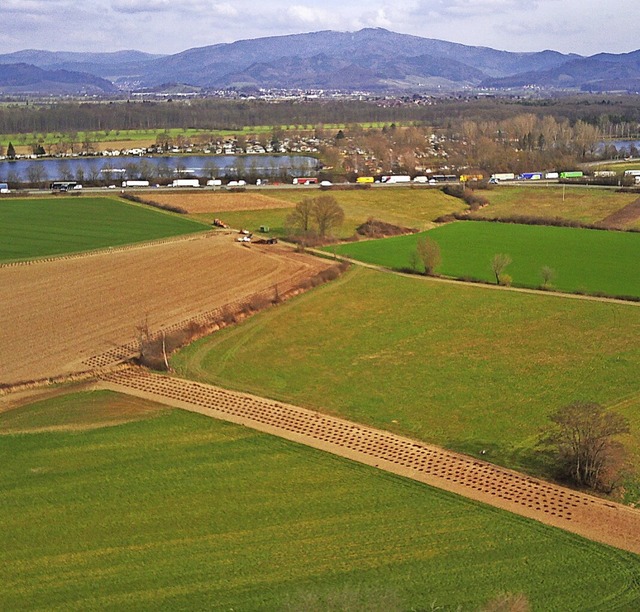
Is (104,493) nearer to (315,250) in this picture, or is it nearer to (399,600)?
(399,600)

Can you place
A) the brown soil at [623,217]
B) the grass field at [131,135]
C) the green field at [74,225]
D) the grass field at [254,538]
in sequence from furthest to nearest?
1. the grass field at [131,135]
2. the brown soil at [623,217]
3. the green field at [74,225]
4. the grass field at [254,538]

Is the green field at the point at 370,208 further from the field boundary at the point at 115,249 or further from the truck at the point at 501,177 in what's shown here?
the truck at the point at 501,177

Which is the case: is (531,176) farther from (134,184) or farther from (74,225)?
Result: (74,225)

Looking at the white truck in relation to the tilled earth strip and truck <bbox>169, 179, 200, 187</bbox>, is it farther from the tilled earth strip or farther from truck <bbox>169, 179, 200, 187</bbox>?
the tilled earth strip

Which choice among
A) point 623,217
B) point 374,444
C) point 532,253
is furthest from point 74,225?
point 623,217

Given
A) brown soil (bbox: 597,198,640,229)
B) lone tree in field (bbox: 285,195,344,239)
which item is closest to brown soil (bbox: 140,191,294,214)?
lone tree in field (bbox: 285,195,344,239)

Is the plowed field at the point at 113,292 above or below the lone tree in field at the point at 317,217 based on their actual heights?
below

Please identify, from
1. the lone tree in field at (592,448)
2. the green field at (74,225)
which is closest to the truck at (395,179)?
the green field at (74,225)
